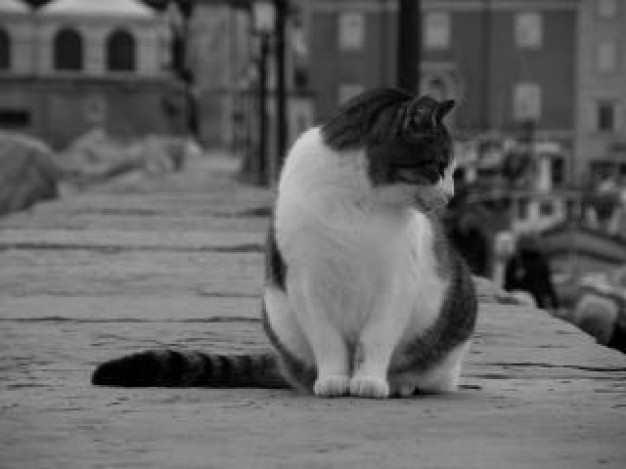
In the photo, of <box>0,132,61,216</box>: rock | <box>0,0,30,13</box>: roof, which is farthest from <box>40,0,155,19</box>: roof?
<box>0,132,61,216</box>: rock

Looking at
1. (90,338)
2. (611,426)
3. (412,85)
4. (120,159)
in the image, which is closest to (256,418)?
(611,426)

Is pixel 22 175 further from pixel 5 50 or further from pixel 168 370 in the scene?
pixel 5 50

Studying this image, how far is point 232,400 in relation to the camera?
176 inches

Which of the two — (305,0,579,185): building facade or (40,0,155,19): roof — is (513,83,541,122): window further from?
(40,0,155,19): roof

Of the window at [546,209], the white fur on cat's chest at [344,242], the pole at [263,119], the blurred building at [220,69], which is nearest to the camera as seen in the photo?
the white fur on cat's chest at [344,242]

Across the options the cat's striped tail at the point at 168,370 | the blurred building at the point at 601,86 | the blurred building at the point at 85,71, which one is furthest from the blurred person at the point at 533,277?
the blurred building at the point at 601,86

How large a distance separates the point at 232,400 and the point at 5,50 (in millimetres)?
67848

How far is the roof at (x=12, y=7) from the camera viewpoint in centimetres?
7112

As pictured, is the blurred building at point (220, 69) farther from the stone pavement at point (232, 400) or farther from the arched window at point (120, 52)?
the stone pavement at point (232, 400)

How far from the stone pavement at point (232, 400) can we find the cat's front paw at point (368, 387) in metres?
0.07

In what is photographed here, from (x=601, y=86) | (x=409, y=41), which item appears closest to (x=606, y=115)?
(x=601, y=86)

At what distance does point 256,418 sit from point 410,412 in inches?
17.6

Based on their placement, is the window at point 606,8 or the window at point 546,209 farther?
the window at point 606,8

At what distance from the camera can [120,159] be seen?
39625 millimetres
